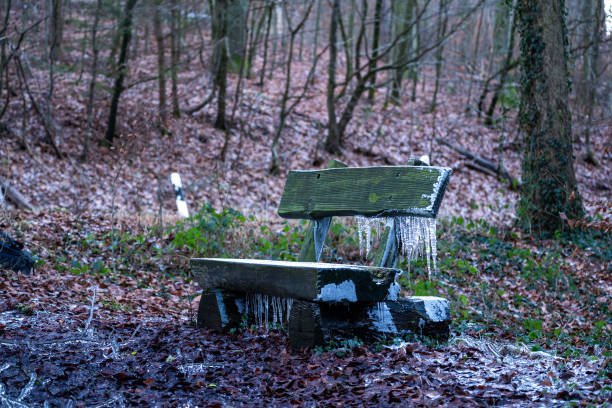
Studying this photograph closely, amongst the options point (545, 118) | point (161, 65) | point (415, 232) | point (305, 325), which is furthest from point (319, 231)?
point (161, 65)

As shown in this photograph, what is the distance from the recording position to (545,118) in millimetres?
10125

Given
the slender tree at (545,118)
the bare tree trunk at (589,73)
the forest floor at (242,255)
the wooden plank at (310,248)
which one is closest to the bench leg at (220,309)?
the forest floor at (242,255)

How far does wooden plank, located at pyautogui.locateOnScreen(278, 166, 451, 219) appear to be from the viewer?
13.3ft

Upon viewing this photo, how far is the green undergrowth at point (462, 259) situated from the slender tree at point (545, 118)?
49 centimetres

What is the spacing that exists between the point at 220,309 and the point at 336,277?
4.56 ft

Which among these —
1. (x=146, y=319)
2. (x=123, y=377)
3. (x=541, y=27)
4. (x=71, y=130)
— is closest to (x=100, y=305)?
(x=146, y=319)

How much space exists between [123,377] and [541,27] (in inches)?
344

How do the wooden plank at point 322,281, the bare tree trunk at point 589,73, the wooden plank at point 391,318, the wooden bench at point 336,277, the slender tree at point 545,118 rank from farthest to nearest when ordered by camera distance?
the bare tree trunk at point 589,73, the slender tree at point 545,118, the wooden plank at point 391,318, the wooden bench at point 336,277, the wooden plank at point 322,281

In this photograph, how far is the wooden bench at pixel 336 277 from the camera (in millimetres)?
3861

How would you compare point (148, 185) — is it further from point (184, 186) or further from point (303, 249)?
point (303, 249)

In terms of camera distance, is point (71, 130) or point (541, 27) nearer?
point (541, 27)

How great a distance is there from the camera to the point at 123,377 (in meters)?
3.80

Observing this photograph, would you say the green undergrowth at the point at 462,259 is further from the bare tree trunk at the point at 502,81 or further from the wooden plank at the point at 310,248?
the bare tree trunk at the point at 502,81

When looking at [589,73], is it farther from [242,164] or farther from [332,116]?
[242,164]
